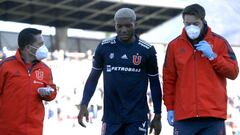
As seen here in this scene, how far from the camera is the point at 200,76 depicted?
16.7ft

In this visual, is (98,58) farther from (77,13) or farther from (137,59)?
(77,13)

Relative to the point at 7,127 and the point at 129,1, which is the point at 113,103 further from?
the point at 129,1

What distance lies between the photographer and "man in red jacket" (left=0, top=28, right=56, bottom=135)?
5621 millimetres

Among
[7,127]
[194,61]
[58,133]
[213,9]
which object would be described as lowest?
[58,133]

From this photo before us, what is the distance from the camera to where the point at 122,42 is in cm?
547

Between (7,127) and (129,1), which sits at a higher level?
(129,1)

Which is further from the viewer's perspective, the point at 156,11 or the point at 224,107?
the point at 156,11

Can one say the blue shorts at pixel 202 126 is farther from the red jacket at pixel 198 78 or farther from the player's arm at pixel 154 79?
the player's arm at pixel 154 79

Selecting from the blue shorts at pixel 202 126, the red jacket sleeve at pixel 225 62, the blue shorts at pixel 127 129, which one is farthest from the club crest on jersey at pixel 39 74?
the red jacket sleeve at pixel 225 62

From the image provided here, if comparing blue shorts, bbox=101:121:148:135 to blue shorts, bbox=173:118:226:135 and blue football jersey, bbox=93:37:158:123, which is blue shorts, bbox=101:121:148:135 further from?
blue shorts, bbox=173:118:226:135

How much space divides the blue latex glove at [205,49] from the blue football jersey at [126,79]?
66 cm

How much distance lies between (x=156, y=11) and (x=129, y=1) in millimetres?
2259

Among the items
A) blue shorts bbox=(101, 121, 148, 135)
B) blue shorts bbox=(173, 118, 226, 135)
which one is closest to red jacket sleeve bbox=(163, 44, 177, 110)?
blue shorts bbox=(173, 118, 226, 135)

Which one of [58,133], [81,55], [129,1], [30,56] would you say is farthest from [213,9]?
[30,56]
